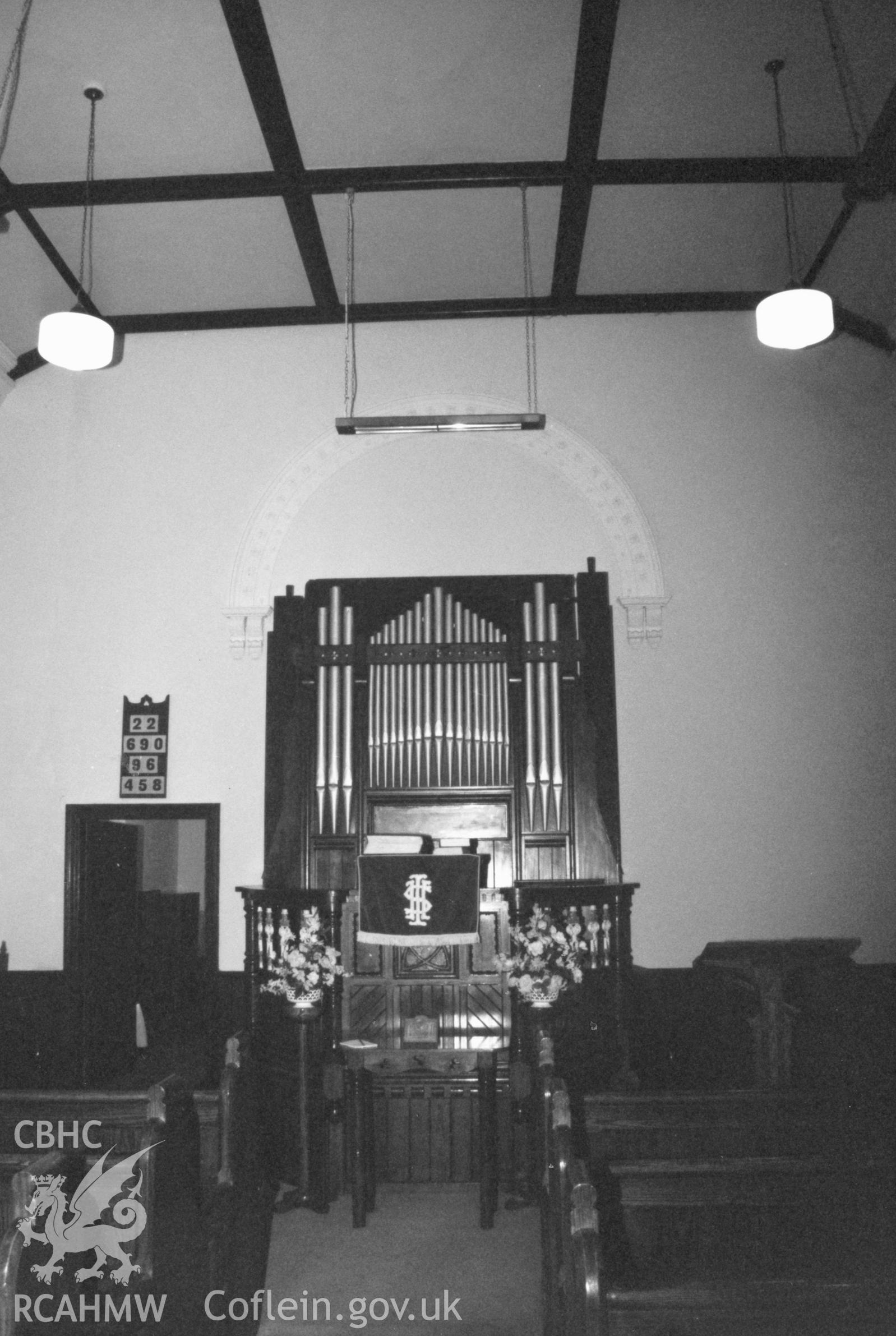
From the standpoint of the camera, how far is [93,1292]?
12.9ft

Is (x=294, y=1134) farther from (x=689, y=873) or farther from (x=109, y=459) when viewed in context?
(x=109, y=459)

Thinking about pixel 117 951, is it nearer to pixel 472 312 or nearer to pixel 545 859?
pixel 545 859

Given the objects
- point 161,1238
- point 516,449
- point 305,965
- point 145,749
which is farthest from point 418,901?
point 516,449

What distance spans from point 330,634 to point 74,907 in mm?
2904

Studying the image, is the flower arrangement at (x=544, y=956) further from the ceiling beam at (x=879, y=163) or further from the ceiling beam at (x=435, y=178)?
the ceiling beam at (x=435, y=178)

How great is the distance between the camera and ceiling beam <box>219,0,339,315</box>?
5570 mm

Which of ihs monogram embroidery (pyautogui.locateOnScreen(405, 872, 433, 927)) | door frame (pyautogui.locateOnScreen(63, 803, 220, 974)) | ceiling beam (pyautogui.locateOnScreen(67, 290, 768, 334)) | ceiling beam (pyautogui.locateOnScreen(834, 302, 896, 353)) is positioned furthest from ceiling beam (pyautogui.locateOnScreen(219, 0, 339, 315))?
ihs monogram embroidery (pyautogui.locateOnScreen(405, 872, 433, 927))

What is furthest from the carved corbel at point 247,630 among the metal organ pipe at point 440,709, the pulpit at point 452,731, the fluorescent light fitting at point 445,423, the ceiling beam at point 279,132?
the ceiling beam at point 279,132

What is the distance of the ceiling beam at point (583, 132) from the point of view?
5.64 metres

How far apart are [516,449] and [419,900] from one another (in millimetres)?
3838

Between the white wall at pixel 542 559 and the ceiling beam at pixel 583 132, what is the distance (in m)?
0.84

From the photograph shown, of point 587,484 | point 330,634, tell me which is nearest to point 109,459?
point 330,634

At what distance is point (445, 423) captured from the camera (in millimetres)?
6645

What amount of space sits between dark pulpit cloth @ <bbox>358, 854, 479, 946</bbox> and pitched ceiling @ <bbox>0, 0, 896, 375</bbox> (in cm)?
453
